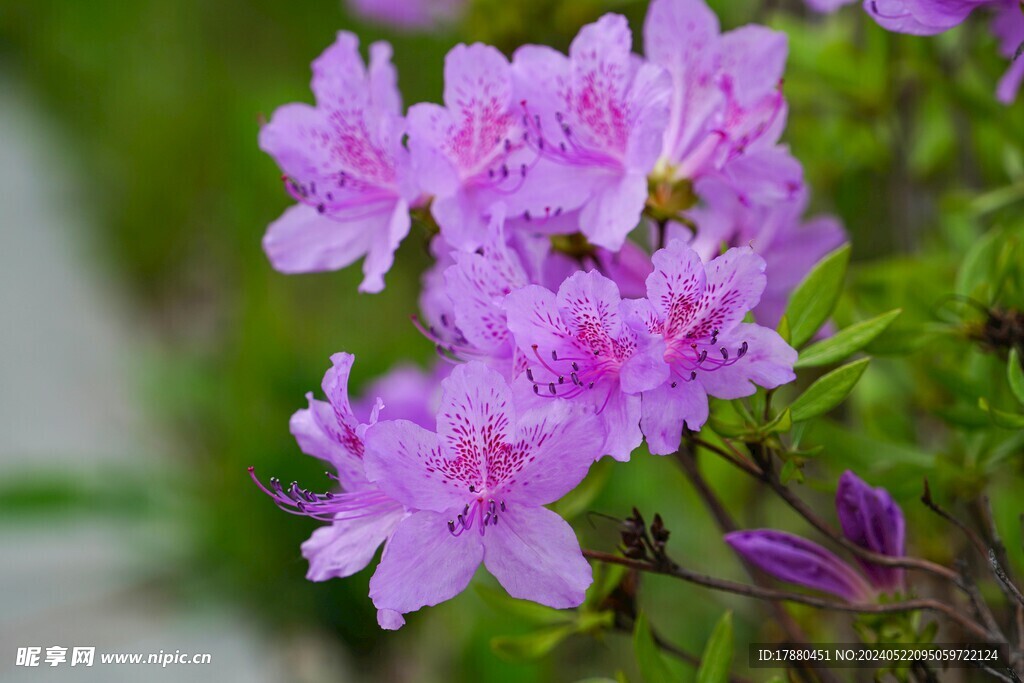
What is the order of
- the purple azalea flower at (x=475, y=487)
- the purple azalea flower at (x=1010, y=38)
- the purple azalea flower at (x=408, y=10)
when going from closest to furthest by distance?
A: the purple azalea flower at (x=475, y=487) < the purple azalea flower at (x=1010, y=38) < the purple azalea flower at (x=408, y=10)

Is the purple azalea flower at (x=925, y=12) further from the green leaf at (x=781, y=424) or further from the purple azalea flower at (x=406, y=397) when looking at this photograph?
the purple azalea flower at (x=406, y=397)

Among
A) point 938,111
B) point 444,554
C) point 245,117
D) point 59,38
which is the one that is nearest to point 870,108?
point 938,111

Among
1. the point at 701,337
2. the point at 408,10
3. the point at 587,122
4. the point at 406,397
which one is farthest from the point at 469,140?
the point at 408,10

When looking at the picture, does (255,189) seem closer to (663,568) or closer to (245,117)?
(245,117)

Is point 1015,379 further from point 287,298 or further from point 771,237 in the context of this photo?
point 287,298

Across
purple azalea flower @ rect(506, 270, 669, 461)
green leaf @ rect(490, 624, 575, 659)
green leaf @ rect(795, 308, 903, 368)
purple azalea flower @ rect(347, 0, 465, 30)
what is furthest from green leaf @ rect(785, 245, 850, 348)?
purple azalea flower @ rect(347, 0, 465, 30)

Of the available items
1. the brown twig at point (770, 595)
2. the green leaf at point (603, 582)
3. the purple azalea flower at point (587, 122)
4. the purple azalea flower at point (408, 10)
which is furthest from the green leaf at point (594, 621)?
the purple azalea flower at point (408, 10)
